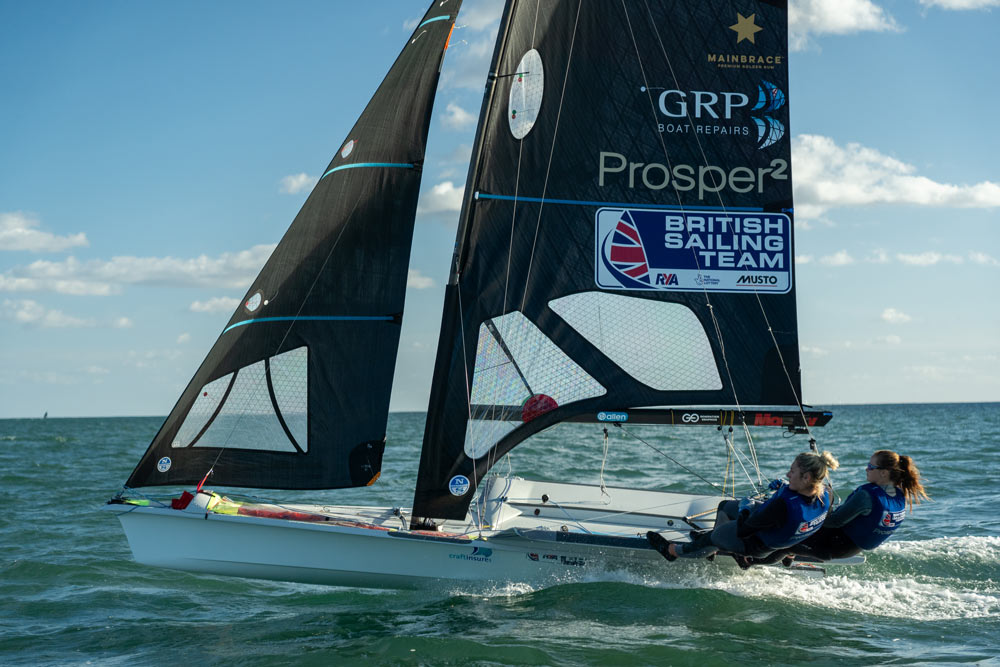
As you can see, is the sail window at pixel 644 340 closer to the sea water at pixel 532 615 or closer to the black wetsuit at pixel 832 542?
the sea water at pixel 532 615

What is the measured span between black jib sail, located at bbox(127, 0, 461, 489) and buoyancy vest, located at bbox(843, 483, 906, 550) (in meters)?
3.65

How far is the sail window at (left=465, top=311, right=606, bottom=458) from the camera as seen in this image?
24.1ft

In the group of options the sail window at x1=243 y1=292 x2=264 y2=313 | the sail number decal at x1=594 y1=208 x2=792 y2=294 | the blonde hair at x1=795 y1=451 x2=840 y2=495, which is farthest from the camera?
the sail number decal at x1=594 y1=208 x2=792 y2=294

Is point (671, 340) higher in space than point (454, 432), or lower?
higher

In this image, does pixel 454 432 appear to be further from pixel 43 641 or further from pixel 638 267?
pixel 43 641

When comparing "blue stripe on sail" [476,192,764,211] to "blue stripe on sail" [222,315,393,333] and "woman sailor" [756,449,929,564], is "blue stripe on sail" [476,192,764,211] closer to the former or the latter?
"blue stripe on sail" [222,315,393,333]

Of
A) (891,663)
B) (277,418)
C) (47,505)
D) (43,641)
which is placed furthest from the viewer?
(47,505)

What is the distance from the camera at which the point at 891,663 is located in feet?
18.4

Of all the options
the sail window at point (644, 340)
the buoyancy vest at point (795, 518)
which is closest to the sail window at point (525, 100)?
the sail window at point (644, 340)

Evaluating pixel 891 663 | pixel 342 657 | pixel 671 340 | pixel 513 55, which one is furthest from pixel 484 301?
pixel 891 663

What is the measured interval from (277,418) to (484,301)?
191 centimetres

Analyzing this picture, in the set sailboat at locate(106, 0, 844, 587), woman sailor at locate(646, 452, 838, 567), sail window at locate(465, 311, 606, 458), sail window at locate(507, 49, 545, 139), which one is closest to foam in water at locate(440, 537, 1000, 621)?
sailboat at locate(106, 0, 844, 587)

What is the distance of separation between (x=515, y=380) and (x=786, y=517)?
2.44 m

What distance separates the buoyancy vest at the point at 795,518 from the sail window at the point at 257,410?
3606mm
